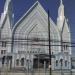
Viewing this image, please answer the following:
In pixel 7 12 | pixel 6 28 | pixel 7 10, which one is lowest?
pixel 6 28

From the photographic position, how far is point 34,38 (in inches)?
2293

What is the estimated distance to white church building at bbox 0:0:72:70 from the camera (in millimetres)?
55062

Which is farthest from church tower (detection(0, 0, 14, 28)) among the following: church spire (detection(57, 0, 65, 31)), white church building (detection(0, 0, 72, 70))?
church spire (detection(57, 0, 65, 31))

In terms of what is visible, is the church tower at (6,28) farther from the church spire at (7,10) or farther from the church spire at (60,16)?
the church spire at (60,16)

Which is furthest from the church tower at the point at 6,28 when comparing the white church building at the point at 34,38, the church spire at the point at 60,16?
the church spire at the point at 60,16

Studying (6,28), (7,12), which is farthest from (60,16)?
(6,28)

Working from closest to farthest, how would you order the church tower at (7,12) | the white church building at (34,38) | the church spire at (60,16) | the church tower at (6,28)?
the white church building at (34,38) → the church tower at (6,28) → the church tower at (7,12) → the church spire at (60,16)

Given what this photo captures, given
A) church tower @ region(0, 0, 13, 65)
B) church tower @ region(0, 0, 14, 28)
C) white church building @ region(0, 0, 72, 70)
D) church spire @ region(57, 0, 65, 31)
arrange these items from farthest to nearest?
church spire @ region(57, 0, 65, 31) → church tower @ region(0, 0, 14, 28) → church tower @ region(0, 0, 13, 65) → white church building @ region(0, 0, 72, 70)

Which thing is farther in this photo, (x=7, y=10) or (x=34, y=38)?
(x=7, y=10)

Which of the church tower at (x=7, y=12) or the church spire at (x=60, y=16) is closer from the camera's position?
the church tower at (x=7, y=12)

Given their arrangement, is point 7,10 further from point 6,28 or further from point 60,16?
point 60,16

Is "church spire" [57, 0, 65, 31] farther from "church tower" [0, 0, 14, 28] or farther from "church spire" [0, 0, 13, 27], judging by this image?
"church spire" [0, 0, 13, 27]

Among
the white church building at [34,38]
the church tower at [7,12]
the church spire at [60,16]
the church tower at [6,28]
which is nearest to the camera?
the white church building at [34,38]

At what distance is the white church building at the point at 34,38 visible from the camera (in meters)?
55.1
